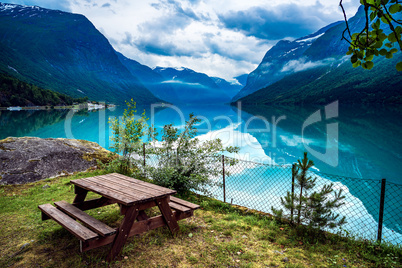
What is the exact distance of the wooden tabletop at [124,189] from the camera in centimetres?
437

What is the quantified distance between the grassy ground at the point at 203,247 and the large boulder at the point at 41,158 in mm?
3781

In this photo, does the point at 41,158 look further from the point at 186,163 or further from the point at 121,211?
the point at 121,211

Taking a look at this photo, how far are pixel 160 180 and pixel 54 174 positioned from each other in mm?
5757

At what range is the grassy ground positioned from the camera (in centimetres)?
435

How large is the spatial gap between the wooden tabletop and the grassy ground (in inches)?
43.6

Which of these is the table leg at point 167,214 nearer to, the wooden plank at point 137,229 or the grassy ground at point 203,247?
the wooden plank at point 137,229

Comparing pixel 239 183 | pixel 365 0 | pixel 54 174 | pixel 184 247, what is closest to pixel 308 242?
pixel 184 247

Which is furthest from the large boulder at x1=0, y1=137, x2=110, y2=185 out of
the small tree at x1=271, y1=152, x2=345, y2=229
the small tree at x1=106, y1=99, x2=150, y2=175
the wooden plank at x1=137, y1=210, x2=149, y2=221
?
the small tree at x1=271, y1=152, x2=345, y2=229

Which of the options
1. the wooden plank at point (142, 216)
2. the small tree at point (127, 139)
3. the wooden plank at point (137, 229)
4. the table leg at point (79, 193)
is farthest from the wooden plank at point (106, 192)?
the small tree at point (127, 139)

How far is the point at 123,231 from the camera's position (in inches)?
170

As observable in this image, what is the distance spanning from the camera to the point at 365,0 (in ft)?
5.63

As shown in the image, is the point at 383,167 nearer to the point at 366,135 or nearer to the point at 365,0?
the point at 366,135

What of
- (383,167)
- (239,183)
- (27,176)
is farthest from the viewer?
(383,167)

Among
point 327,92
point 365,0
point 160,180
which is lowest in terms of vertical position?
point 160,180
